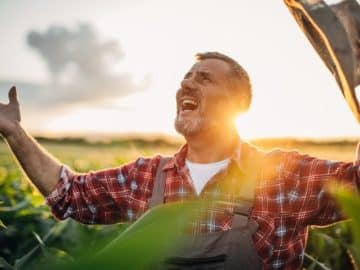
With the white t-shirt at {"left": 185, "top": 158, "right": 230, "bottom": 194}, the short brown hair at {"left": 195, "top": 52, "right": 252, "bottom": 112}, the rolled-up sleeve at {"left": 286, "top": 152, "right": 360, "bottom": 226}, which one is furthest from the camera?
the short brown hair at {"left": 195, "top": 52, "right": 252, "bottom": 112}

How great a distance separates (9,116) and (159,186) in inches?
26.5

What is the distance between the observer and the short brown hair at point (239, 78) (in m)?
3.18

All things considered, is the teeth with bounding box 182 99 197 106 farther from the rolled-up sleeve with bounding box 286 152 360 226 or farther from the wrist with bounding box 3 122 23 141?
the wrist with bounding box 3 122 23 141

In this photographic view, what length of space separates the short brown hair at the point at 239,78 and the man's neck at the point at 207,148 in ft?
1.04

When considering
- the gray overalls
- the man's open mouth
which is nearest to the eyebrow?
the man's open mouth

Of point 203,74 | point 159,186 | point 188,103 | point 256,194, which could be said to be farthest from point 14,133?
point 256,194

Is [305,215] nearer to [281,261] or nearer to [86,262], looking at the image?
[281,261]

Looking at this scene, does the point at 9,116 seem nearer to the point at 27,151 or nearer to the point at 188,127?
the point at 27,151

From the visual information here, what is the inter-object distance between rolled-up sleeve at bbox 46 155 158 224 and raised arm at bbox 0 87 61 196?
0.16 ft

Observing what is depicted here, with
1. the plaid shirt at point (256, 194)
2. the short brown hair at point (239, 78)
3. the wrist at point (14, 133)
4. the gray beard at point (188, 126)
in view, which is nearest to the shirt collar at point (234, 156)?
the plaid shirt at point (256, 194)

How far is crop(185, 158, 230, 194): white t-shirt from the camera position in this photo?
2.88 metres

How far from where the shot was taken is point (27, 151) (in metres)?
2.80

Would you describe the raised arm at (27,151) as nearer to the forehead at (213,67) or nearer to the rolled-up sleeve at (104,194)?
the rolled-up sleeve at (104,194)

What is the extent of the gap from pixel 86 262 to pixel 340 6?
1.72m
